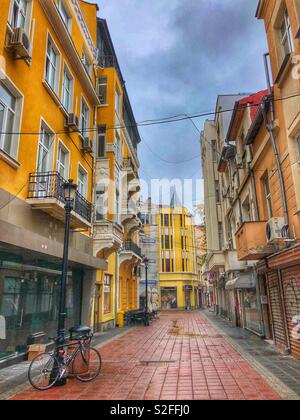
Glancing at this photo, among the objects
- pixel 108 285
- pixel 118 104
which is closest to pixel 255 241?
pixel 108 285

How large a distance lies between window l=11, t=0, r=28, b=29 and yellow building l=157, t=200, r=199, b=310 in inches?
1625

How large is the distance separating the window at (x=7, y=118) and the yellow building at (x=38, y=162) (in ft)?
0.08

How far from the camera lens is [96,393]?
226 inches

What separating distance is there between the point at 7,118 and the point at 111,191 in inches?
356

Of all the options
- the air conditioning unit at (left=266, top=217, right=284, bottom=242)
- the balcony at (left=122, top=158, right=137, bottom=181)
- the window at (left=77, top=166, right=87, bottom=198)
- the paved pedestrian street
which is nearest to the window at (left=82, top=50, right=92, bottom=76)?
the window at (left=77, top=166, right=87, bottom=198)

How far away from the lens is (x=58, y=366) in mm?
6312

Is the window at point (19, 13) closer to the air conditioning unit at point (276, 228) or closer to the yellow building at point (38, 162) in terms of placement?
the yellow building at point (38, 162)

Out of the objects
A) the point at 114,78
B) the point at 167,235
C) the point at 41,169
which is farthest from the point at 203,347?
the point at 167,235

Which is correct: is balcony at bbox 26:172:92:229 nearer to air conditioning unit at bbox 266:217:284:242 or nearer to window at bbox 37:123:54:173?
window at bbox 37:123:54:173

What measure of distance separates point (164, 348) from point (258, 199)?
633 centimetres

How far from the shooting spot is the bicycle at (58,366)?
6.12 m

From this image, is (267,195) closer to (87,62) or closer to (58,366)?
(58,366)

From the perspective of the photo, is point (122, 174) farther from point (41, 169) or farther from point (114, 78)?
point (41, 169)
